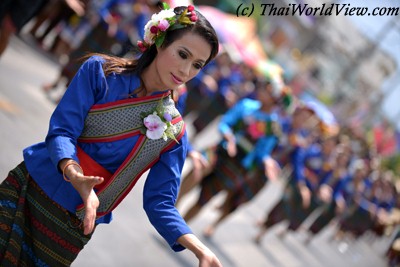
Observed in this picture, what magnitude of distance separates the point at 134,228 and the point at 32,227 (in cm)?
334

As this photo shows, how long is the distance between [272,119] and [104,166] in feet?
12.8

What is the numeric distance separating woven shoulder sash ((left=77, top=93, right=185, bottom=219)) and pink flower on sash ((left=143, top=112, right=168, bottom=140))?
3cm

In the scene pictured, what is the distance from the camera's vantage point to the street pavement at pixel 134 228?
207 inches

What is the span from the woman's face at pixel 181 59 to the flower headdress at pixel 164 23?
2.6 inches

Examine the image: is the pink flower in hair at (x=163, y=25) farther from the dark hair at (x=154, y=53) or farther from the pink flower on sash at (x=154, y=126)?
the pink flower on sash at (x=154, y=126)

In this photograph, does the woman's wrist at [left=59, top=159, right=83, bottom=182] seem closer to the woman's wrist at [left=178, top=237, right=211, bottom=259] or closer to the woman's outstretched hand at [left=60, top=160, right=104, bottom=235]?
the woman's outstretched hand at [left=60, top=160, right=104, bottom=235]

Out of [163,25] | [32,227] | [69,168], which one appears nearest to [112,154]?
[69,168]

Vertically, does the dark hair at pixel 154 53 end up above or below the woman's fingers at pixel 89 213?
above

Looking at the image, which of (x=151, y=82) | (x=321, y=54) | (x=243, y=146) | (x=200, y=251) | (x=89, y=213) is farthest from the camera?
(x=321, y=54)

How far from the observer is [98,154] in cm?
250

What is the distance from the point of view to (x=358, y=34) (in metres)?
44.2

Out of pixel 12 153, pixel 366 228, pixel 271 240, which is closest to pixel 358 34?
pixel 366 228

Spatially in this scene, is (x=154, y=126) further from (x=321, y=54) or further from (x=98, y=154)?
(x=321, y=54)

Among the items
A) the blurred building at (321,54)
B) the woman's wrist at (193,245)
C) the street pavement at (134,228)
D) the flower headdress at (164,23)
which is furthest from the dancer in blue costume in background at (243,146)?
the blurred building at (321,54)
